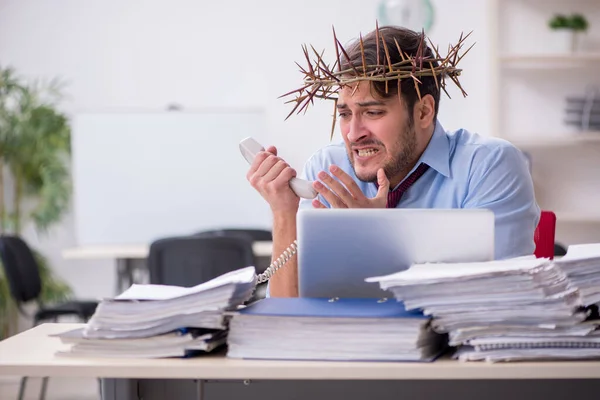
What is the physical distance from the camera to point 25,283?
15.6 ft

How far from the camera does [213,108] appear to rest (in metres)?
5.43

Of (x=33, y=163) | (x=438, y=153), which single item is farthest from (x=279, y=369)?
(x=33, y=163)

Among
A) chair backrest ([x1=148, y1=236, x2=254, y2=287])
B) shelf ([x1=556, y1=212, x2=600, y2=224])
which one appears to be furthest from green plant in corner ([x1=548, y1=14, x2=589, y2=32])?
chair backrest ([x1=148, y1=236, x2=254, y2=287])

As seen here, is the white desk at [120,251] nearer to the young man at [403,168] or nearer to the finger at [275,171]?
the young man at [403,168]

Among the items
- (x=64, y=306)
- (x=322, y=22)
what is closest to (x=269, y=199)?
(x=64, y=306)

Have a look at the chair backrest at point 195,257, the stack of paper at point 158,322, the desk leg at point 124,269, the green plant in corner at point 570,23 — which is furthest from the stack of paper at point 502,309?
the green plant in corner at point 570,23

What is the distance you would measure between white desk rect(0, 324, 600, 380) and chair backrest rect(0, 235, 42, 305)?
3564 mm

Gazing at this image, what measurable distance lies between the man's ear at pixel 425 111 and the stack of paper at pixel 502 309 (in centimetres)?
102

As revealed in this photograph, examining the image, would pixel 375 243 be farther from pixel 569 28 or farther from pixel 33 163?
pixel 33 163

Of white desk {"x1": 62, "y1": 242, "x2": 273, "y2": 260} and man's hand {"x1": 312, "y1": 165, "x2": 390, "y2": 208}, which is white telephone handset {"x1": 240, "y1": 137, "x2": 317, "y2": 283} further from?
white desk {"x1": 62, "y1": 242, "x2": 273, "y2": 260}

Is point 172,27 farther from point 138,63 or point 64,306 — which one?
point 64,306

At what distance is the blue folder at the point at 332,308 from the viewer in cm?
118

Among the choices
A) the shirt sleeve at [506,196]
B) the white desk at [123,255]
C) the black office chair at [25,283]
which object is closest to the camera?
the shirt sleeve at [506,196]

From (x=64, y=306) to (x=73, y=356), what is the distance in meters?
3.50
